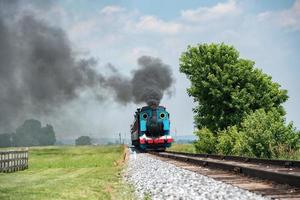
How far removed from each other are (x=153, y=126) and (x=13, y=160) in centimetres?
1810

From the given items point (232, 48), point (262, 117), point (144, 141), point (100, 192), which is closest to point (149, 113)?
point (144, 141)

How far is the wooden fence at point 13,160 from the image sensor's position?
21.6m

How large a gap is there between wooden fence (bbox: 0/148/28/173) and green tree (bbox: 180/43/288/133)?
65.3 feet

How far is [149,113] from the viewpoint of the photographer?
39656mm

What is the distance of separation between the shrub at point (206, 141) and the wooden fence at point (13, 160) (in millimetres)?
17567

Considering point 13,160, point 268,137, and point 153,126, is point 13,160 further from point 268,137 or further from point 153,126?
point 153,126

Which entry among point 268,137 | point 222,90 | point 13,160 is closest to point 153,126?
point 222,90

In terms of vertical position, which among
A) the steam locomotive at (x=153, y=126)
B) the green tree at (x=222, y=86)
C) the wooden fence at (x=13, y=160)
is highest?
the green tree at (x=222, y=86)

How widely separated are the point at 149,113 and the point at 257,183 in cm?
2949

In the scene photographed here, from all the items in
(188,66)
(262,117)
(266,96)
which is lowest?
(262,117)

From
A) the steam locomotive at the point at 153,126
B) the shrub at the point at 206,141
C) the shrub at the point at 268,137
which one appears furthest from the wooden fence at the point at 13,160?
the shrub at the point at 206,141

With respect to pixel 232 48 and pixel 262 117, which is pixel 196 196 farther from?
pixel 232 48

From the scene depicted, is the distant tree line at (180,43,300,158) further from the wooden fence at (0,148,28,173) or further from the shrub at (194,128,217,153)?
the wooden fence at (0,148,28,173)

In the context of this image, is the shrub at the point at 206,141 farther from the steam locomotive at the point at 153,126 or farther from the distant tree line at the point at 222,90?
the steam locomotive at the point at 153,126
